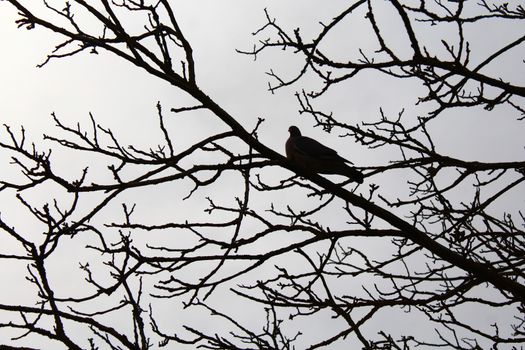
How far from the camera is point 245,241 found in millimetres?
3209

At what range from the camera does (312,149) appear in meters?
6.80

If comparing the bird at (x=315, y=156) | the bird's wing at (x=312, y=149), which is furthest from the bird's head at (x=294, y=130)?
the bird's wing at (x=312, y=149)

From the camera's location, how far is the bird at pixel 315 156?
6238 millimetres

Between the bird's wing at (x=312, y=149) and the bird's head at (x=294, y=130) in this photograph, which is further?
the bird's head at (x=294, y=130)

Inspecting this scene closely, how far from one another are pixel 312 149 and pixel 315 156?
0.86 feet

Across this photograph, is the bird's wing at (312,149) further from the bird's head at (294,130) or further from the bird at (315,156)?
the bird's head at (294,130)

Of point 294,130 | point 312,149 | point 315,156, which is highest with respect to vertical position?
point 294,130

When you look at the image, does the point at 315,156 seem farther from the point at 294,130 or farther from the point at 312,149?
the point at 294,130

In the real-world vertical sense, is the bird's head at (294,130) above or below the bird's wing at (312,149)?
above

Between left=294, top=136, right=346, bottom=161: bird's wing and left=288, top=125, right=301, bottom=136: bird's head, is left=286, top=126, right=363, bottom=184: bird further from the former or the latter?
left=288, top=125, right=301, bottom=136: bird's head

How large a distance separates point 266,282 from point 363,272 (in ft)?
2.41

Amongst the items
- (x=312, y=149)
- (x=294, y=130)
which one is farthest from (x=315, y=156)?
(x=294, y=130)

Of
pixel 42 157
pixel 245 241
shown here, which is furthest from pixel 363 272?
pixel 42 157

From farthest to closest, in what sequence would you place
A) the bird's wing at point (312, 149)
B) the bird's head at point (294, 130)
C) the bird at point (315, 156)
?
1. the bird's head at point (294, 130)
2. the bird's wing at point (312, 149)
3. the bird at point (315, 156)
